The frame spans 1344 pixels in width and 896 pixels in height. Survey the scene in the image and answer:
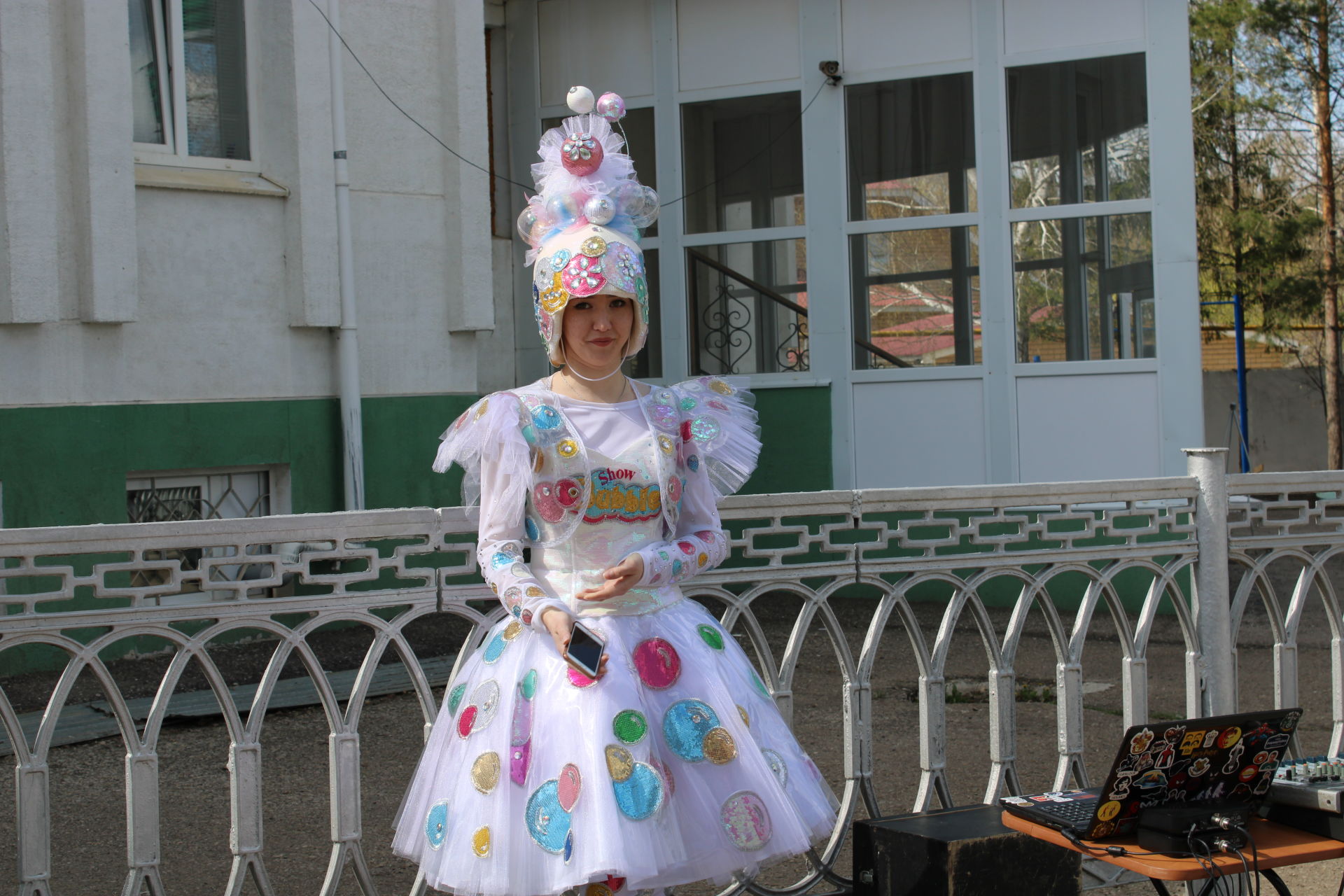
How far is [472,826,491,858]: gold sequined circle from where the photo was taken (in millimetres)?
2742

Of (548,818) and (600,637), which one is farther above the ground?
(600,637)

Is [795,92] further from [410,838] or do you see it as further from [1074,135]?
[410,838]

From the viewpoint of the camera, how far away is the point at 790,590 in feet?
13.8

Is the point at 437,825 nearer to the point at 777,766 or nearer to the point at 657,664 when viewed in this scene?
the point at 657,664

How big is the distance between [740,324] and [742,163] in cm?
135

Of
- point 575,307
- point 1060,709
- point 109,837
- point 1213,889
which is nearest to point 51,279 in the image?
point 109,837

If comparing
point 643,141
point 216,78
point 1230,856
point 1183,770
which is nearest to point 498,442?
point 1183,770

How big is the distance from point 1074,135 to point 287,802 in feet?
24.2

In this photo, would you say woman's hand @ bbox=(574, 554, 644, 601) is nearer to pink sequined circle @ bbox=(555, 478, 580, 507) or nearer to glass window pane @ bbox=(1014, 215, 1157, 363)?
pink sequined circle @ bbox=(555, 478, 580, 507)

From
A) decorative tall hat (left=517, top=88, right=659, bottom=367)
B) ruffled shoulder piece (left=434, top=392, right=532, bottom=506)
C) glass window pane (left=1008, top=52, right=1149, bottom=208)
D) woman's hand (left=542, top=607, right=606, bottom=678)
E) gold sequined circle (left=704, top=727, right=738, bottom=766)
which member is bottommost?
gold sequined circle (left=704, top=727, right=738, bottom=766)

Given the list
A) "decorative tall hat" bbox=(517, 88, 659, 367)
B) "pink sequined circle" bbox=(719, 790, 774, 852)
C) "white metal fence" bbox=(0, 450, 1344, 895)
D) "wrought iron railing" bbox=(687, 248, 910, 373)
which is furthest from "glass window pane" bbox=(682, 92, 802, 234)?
"pink sequined circle" bbox=(719, 790, 774, 852)

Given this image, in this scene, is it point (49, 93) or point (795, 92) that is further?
point (795, 92)

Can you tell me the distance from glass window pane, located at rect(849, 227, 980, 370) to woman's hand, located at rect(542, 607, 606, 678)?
7.63 m

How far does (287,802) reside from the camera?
5.52m
